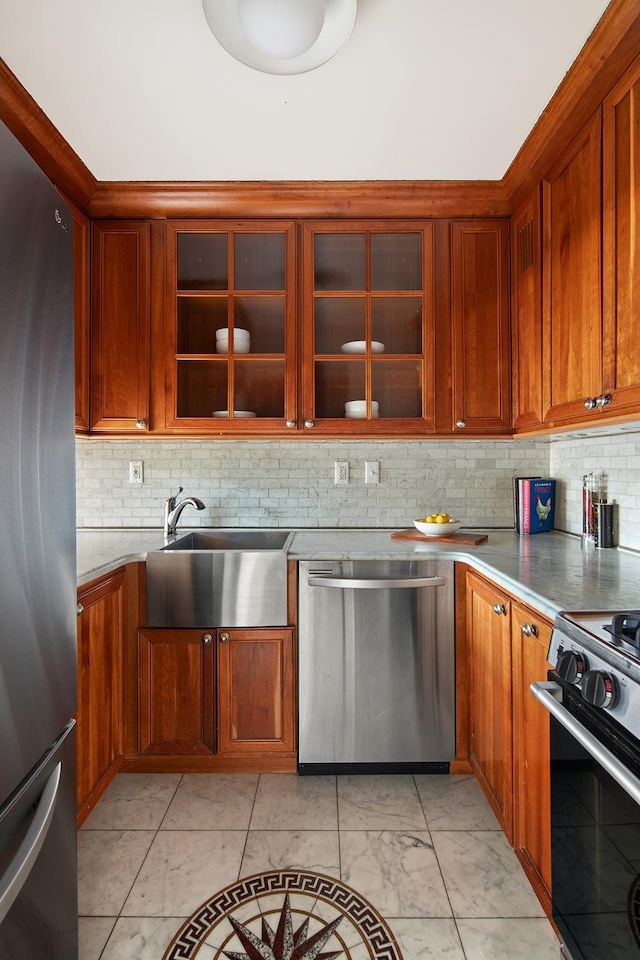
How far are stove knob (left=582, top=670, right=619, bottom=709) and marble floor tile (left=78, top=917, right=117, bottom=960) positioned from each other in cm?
135

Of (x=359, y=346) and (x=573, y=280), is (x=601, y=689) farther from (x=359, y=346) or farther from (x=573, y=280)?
(x=359, y=346)

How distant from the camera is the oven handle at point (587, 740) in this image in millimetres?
841

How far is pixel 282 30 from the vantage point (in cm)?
121

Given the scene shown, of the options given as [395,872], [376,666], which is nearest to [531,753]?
[395,872]

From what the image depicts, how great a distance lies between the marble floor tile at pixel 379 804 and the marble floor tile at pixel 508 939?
39 cm

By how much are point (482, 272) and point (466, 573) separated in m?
1.35

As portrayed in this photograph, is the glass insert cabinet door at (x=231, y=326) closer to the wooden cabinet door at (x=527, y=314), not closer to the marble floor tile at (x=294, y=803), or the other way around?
the wooden cabinet door at (x=527, y=314)

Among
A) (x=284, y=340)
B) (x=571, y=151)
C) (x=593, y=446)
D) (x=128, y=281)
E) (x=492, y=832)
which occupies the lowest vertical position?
(x=492, y=832)

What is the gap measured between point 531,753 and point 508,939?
45 cm

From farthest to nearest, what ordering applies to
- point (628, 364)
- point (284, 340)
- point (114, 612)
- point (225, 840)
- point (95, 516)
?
point (95, 516) → point (284, 340) → point (114, 612) → point (225, 840) → point (628, 364)

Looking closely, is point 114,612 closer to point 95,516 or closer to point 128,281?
point 95,516

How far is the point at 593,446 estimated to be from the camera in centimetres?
215

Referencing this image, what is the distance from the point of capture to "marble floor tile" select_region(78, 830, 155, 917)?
141cm

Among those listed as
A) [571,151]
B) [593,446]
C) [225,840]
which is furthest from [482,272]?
[225,840]
